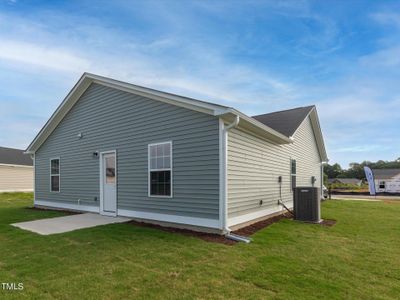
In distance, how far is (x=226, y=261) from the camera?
14.4ft

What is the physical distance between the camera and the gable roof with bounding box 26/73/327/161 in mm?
6170

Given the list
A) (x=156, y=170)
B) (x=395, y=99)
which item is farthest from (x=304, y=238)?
(x=395, y=99)

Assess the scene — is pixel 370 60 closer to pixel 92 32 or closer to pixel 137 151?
pixel 137 151

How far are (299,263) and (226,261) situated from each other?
1.15 meters

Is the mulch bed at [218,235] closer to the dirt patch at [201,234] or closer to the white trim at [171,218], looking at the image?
the dirt patch at [201,234]

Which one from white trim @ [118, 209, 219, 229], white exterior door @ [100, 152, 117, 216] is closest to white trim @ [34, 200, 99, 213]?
white exterior door @ [100, 152, 117, 216]

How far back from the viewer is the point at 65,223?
303 inches

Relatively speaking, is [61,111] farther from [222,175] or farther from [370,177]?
[370,177]

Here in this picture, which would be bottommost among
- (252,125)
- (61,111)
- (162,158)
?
(162,158)

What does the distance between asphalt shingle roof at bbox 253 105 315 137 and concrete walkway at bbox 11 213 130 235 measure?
6.73m

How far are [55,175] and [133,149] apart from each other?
527cm

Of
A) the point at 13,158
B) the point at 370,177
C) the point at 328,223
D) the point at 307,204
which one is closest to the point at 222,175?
the point at 307,204

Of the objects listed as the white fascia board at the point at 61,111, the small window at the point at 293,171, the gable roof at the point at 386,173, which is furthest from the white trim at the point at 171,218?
the gable roof at the point at 386,173

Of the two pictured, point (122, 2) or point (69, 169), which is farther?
point (69, 169)
